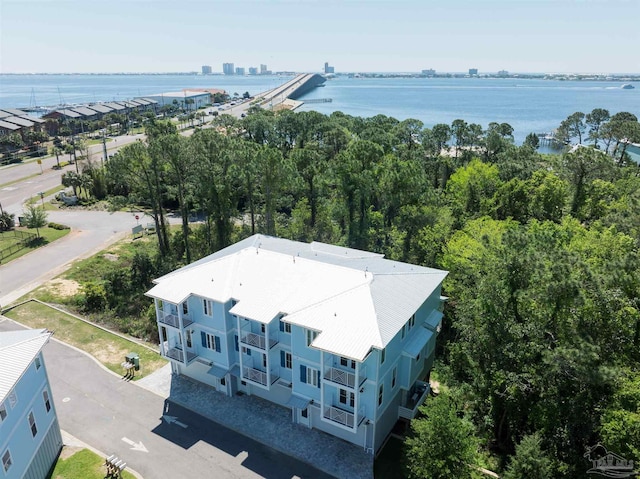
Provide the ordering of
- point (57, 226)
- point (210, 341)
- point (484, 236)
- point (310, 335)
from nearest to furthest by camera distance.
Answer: point (310, 335) → point (210, 341) → point (484, 236) → point (57, 226)

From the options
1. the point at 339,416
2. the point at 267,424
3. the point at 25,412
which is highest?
the point at 25,412

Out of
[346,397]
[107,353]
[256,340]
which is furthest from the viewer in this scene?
[107,353]

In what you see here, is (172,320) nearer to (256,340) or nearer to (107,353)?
(256,340)

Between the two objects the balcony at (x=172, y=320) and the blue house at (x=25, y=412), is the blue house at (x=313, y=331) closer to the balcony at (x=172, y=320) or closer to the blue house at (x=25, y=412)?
the balcony at (x=172, y=320)

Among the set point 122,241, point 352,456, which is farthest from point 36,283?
point 352,456

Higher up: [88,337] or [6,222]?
[6,222]

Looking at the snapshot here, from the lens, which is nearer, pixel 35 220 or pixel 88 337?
pixel 88 337

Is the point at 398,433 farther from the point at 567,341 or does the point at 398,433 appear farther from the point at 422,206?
the point at 422,206

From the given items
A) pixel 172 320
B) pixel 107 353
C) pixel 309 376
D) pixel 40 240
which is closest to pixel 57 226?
pixel 40 240
